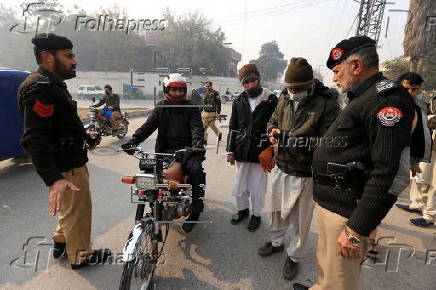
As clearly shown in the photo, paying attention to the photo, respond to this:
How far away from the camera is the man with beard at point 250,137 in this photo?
337 cm

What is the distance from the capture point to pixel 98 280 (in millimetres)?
2604

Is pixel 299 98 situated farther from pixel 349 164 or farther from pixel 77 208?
pixel 77 208

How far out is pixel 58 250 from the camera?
2.92m

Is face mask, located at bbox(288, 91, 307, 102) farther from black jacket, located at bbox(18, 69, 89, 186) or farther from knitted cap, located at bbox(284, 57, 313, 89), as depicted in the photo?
black jacket, located at bbox(18, 69, 89, 186)

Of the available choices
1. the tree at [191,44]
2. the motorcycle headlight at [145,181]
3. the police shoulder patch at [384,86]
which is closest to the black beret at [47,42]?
the motorcycle headlight at [145,181]

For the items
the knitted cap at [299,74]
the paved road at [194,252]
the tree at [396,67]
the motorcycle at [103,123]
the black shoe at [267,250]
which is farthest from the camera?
the tree at [396,67]

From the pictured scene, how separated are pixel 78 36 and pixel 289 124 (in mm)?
48114

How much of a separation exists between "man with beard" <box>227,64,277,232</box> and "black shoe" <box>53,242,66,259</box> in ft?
6.75

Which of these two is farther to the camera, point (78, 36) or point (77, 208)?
point (78, 36)

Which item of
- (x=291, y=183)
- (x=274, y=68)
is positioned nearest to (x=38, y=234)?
(x=291, y=183)

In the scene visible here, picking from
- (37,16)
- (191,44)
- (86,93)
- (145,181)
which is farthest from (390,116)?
(191,44)

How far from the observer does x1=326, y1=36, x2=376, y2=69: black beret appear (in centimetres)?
168

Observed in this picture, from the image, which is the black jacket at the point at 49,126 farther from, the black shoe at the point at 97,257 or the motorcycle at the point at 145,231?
the black shoe at the point at 97,257

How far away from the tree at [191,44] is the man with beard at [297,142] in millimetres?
39738
